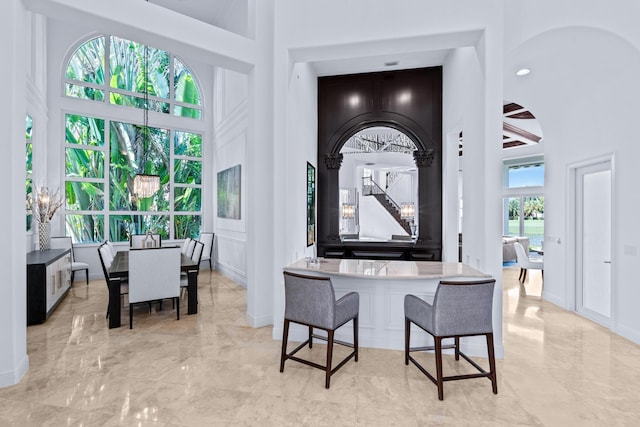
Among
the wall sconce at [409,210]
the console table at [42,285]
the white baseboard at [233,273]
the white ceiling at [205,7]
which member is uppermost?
the white ceiling at [205,7]

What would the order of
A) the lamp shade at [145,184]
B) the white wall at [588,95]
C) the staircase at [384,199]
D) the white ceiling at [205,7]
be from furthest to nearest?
1. the staircase at [384,199]
2. the white ceiling at [205,7]
3. the lamp shade at [145,184]
4. the white wall at [588,95]

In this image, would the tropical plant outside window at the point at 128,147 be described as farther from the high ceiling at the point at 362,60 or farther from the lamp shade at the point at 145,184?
the lamp shade at the point at 145,184

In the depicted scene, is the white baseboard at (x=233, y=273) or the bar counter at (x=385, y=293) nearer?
the bar counter at (x=385, y=293)

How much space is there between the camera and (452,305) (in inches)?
101

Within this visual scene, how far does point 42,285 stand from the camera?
13.5ft

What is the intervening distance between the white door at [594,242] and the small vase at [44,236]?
8365mm

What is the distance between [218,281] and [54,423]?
4.48m

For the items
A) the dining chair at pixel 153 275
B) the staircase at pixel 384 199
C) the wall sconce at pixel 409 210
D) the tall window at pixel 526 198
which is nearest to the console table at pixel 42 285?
the dining chair at pixel 153 275

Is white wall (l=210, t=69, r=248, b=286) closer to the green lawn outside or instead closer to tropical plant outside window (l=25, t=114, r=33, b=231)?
tropical plant outside window (l=25, t=114, r=33, b=231)

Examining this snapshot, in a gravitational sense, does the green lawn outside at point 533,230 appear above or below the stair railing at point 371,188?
below

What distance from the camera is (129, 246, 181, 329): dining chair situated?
4.04m

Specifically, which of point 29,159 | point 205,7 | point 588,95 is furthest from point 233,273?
point 588,95

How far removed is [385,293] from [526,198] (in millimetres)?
9193

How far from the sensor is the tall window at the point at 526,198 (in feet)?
32.1
